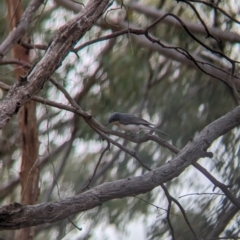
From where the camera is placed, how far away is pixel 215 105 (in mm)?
6344

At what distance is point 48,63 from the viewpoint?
10.3 feet

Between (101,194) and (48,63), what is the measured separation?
62 cm

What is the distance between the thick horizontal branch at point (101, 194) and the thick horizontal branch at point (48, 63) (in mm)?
399

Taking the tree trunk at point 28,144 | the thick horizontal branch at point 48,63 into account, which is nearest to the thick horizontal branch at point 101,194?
the thick horizontal branch at point 48,63

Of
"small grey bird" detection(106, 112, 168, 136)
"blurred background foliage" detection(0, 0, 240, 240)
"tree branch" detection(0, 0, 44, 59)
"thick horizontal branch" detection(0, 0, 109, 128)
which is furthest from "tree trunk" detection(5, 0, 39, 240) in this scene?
"thick horizontal branch" detection(0, 0, 109, 128)

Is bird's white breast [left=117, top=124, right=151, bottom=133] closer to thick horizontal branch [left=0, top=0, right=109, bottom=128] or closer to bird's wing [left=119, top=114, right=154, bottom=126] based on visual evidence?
bird's wing [left=119, top=114, right=154, bottom=126]

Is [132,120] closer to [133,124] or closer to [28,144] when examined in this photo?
[133,124]

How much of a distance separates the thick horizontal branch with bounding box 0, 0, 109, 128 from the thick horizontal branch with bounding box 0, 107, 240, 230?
1.31 ft

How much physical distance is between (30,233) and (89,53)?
78.1 inches

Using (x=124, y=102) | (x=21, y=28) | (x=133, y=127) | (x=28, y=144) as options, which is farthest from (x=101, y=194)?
(x=124, y=102)

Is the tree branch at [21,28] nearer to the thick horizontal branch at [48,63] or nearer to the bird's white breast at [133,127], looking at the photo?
the bird's white breast at [133,127]

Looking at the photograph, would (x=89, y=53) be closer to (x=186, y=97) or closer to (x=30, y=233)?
(x=186, y=97)

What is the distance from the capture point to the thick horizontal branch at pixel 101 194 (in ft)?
10.1

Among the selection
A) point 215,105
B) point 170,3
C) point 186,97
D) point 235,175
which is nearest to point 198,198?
point 235,175
